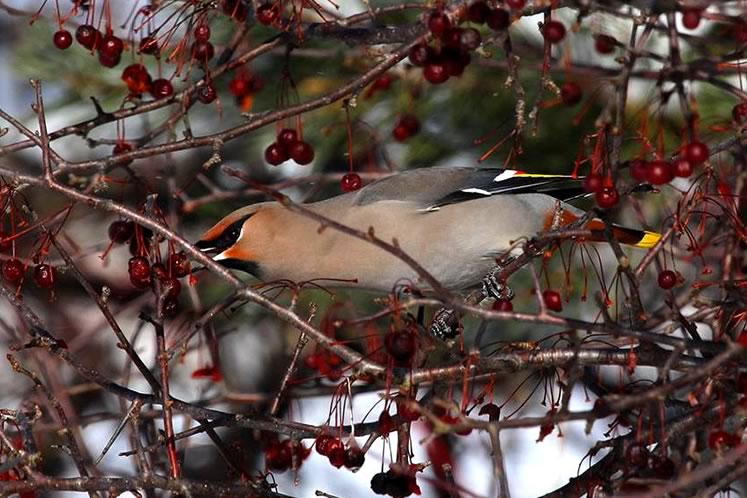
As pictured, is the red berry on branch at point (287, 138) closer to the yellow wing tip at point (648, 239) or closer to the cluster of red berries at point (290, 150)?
the cluster of red berries at point (290, 150)

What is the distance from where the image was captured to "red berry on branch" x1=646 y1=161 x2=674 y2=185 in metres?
2.22

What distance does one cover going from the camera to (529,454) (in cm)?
529

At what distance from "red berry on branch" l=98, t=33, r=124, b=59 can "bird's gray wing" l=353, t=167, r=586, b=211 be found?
994 millimetres

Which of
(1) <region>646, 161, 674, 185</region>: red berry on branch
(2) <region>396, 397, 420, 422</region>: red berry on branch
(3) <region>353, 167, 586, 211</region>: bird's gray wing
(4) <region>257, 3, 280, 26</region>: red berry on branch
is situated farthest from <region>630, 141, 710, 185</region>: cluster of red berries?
(3) <region>353, 167, 586, 211</region>: bird's gray wing

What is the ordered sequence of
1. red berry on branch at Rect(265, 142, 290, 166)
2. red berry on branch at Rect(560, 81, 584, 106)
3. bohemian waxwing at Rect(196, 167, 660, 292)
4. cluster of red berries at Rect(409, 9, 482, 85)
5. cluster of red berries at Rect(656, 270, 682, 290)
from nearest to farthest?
cluster of red berries at Rect(409, 9, 482, 85)
cluster of red berries at Rect(656, 270, 682, 290)
red berry on branch at Rect(265, 142, 290, 166)
bohemian waxwing at Rect(196, 167, 660, 292)
red berry on branch at Rect(560, 81, 584, 106)

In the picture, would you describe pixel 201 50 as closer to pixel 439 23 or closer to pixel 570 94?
pixel 439 23

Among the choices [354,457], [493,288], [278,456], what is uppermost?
[493,288]

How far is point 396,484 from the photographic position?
8.02ft

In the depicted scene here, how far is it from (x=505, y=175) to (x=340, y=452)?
155 cm

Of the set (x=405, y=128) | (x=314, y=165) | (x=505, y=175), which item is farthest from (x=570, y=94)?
(x=314, y=165)

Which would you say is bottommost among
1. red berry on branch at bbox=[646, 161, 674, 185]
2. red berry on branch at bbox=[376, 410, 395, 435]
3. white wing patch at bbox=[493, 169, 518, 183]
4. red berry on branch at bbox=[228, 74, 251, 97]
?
red berry on branch at bbox=[376, 410, 395, 435]

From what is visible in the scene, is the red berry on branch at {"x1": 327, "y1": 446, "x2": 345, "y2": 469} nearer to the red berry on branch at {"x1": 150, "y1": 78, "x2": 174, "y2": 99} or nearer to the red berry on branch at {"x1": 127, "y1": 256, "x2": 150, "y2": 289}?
the red berry on branch at {"x1": 127, "y1": 256, "x2": 150, "y2": 289}

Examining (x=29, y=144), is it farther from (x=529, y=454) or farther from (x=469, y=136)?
(x=529, y=454)

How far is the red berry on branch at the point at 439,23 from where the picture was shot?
2344mm
